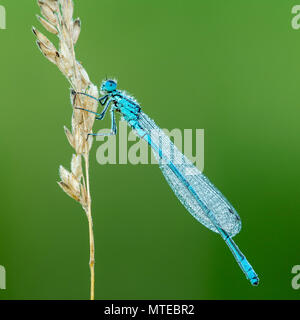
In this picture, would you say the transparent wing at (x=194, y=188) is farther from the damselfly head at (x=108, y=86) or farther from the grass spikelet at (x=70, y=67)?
the grass spikelet at (x=70, y=67)

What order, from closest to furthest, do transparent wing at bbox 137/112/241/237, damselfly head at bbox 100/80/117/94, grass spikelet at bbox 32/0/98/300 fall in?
grass spikelet at bbox 32/0/98/300, damselfly head at bbox 100/80/117/94, transparent wing at bbox 137/112/241/237

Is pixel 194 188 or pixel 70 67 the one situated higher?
pixel 70 67

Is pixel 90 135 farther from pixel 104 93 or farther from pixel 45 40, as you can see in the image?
pixel 104 93

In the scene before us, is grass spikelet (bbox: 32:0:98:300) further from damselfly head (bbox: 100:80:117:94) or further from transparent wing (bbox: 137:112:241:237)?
transparent wing (bbox: 137:112:241:237)

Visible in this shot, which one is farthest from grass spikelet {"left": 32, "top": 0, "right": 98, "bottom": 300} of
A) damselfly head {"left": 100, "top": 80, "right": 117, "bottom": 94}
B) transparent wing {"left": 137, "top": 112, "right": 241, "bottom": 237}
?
transparent wing {"left": 137, "top": 112, "right": 241, "bottom": 237}

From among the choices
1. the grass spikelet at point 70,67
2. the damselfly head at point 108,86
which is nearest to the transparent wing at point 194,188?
the damselfly head at point 108,86

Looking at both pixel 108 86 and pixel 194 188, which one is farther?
pixel 194 188

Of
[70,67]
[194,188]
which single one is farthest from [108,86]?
[194,188]

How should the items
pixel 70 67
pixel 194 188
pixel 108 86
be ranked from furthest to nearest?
pixel 194 188, pixel 108 86, pixel 70 67

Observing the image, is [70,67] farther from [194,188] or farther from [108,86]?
[194,188]
